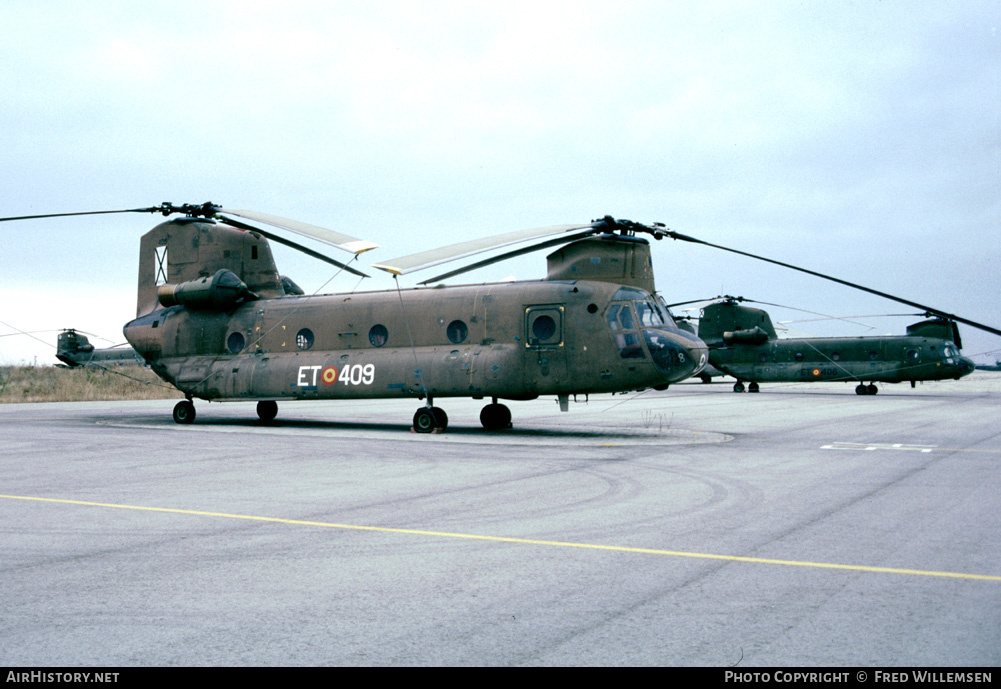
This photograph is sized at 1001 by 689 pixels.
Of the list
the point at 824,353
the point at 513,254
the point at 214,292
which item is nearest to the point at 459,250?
the point at 513,254

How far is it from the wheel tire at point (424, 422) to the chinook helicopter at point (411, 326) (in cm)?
4

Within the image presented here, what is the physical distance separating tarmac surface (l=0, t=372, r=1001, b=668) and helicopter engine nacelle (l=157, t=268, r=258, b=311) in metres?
8.78

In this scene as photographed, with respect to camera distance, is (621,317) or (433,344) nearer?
(621,317)

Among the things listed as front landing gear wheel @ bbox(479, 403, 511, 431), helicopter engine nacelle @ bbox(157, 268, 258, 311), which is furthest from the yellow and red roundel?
helicopter engine nacelle @ bbox(157, 268, 258, 311)

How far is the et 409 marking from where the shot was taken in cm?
1917

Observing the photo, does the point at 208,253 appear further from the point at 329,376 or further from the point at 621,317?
the point at 621,317

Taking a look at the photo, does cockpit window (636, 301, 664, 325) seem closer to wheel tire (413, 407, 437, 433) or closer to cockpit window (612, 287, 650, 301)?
cockpit window (612, 287, 650, 301)

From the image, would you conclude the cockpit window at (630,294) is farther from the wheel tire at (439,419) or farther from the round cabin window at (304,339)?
the round cabin window at (304,339)

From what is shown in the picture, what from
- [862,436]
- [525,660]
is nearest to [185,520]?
[525,660]

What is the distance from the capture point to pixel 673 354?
661 inches

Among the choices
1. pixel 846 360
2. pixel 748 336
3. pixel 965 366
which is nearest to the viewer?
pixel 965 366

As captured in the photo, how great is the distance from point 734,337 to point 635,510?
3886 cm

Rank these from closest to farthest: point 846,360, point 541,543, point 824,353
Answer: point 541,543, point 846,360, point 824,353

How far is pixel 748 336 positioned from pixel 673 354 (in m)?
29.7
